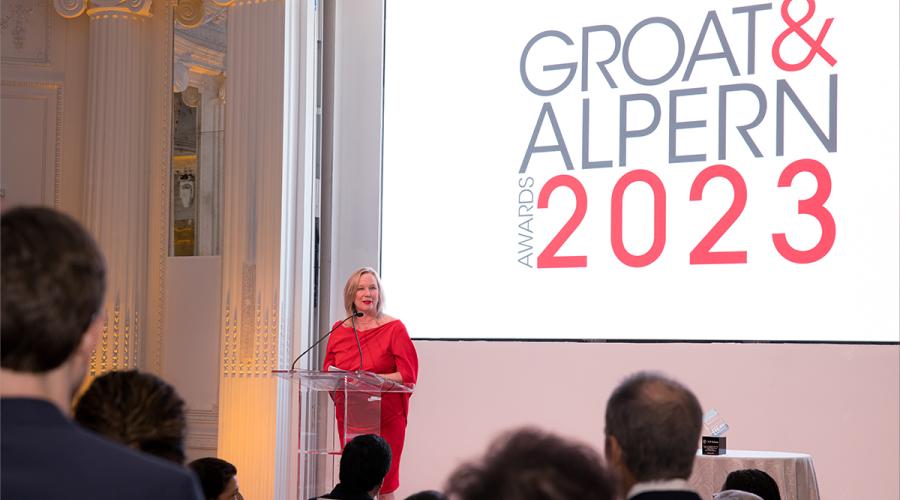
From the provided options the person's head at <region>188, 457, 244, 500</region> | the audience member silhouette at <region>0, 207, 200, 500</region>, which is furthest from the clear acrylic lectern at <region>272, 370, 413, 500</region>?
the audience member silhouette at <region>0, 207, 200, 500</region>

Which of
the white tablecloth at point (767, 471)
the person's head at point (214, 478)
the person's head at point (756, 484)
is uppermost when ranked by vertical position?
the person's head at point (214, 478)

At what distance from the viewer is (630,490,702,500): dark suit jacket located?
1.80m

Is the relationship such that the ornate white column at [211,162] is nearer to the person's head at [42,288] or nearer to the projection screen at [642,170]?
the projection screen at [642,170]

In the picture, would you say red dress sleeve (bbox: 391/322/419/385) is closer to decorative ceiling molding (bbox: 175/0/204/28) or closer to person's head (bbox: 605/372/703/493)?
decorative ceiling molding (bbox: 175/0/204/28)

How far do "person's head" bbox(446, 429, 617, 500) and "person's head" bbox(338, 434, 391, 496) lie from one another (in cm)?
179

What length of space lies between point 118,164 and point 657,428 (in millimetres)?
6533

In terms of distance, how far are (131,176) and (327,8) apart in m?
1.79

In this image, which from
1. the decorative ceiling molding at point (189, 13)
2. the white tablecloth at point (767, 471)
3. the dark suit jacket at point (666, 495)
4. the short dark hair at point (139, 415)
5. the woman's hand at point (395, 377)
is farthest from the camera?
the decorative ceiling molding at point (189, 13)

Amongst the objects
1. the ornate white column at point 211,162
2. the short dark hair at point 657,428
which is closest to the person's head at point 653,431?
the short dark hair at point 657,428

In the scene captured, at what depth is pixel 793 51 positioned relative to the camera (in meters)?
5.82

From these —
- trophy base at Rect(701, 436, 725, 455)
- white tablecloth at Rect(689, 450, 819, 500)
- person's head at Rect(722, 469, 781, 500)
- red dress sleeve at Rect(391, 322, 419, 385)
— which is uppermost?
red dress sleeve at Rect(391, 322, 419, 385)

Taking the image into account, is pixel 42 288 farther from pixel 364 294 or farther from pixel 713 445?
pixel 364 294

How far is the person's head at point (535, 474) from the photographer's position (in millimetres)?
1246

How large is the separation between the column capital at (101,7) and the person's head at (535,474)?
7.10m
